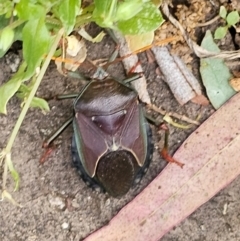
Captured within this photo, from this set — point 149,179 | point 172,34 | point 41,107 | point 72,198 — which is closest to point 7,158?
point 41,107

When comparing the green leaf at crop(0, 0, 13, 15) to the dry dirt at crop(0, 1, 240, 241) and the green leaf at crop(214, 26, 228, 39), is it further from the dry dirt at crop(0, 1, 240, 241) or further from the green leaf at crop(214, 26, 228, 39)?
the green leaf at crop(214, 26, 228, 39)

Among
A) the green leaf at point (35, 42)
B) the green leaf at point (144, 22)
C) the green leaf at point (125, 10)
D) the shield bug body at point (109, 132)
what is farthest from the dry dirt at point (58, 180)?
the green leaf at point (125, 10)

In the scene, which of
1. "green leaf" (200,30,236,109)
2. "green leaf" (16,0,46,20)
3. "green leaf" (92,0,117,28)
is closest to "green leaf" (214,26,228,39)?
"green leaf" (200,30,236,109)

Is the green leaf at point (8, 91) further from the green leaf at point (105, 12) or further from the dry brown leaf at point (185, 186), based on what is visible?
the dry brown leaf at point (185, 186)

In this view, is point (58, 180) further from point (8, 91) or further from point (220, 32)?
point (220, 32)

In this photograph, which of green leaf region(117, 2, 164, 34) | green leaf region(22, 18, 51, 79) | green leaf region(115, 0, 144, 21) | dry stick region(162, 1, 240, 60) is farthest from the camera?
dry stick region(162, 1, 240, 60)
